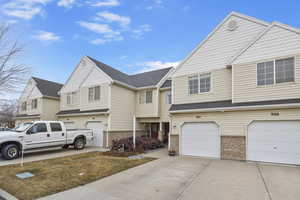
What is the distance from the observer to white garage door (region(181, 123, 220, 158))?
10.6 meters

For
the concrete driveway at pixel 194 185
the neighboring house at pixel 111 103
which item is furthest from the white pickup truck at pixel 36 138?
the concrete driveway at pixel 194 185

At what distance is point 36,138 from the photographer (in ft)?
36.9

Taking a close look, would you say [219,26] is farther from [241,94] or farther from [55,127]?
[55,127]

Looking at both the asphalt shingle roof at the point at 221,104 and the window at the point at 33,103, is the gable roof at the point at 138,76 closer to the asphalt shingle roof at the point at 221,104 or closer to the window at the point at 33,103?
the asphalt shingle roof at the point at 221,104

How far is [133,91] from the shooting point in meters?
18.0

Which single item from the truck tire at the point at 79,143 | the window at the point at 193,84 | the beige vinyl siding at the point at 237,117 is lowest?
the truck tire at the point at 79,143

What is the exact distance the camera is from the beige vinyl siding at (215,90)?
11.0 metres

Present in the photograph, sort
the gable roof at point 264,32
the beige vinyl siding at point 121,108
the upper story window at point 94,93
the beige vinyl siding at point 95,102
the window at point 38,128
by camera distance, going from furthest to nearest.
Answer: the upper story window at point 94,93 < the beige vinyl siding at point 95,102 < the beige vinyl siding at point 121,108 < the window at point 38,128 < the gable roof at point 264,32

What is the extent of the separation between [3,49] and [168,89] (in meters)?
13.7

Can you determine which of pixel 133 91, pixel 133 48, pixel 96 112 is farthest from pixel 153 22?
pixel 96 112

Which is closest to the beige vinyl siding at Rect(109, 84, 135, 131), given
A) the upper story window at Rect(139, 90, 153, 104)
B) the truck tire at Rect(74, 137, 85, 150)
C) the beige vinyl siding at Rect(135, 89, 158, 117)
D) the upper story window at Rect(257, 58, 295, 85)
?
the beige vinyl siding at Rect(135, 89, 158, 117)

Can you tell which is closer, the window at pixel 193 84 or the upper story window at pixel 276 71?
the upper story window at pixel 276 71

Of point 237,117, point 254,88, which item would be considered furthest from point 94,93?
point 254,88

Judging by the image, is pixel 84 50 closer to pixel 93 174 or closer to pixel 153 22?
pixel 153 22
